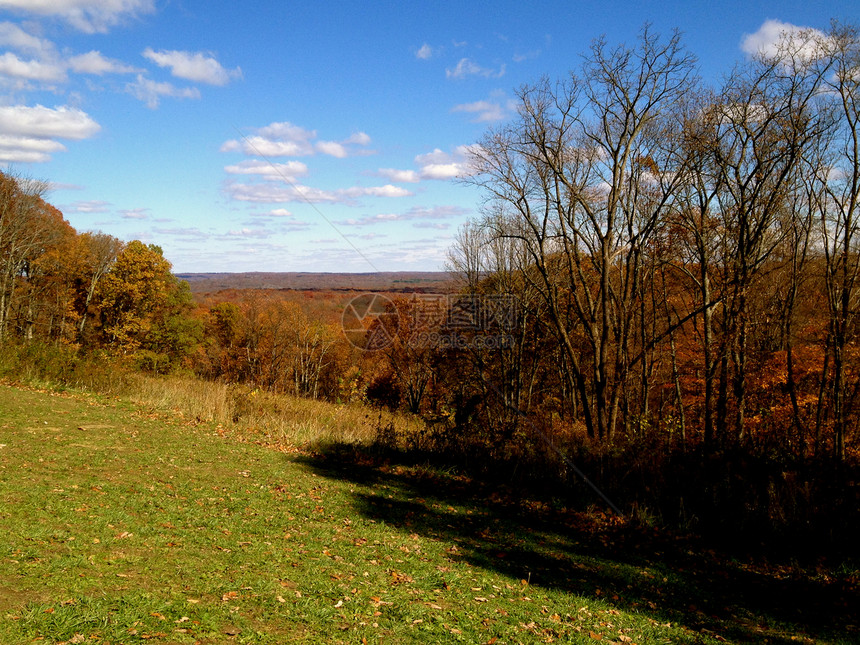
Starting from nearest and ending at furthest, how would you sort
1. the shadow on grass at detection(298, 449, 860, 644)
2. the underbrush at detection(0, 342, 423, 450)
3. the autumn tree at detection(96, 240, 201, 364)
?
the shadow on grass at detection(298, 449, 860, 644)
the underbrush at detection(0, 342, 423, 450)
the autumn tree at detection(96, 240, 201, 364)

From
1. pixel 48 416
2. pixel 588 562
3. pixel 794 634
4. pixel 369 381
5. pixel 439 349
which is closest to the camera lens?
pixel 794 634

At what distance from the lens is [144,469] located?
780 cm

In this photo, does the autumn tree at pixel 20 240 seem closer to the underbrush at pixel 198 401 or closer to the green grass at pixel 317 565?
the underbrush at pixel 198 401

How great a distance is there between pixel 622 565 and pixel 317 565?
4.22 metres

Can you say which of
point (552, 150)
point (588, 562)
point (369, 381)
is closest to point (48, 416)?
point (588, 562)

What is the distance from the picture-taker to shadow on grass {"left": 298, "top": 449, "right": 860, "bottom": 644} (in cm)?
564

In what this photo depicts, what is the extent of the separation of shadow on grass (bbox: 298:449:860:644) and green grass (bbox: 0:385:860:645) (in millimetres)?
35

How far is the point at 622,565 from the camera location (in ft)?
22.9

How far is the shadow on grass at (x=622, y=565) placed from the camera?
18.5ft

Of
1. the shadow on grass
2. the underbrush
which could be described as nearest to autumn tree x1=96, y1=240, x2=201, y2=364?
the underbrush

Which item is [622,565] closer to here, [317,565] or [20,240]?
[317,565]

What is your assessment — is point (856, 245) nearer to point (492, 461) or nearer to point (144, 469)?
point (492, 461)

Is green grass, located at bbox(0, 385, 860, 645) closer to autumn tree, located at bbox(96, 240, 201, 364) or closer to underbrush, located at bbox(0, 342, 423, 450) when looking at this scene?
underbrush, located at bbox(0, 342, 423, 450)

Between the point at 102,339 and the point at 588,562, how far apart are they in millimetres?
40861
